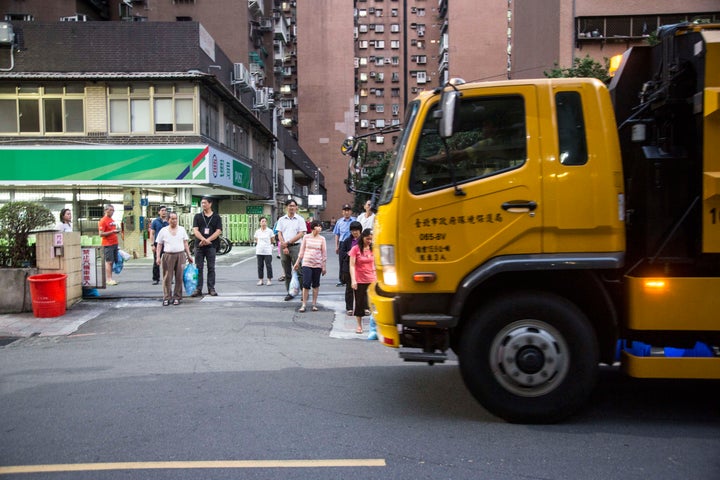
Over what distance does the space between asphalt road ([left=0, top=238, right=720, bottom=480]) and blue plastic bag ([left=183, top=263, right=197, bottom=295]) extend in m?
3.75

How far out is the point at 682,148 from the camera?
4762 mm

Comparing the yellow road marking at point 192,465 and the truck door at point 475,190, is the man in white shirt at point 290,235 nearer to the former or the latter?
the truck door at point 475,190

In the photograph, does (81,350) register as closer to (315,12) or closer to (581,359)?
(581,359)

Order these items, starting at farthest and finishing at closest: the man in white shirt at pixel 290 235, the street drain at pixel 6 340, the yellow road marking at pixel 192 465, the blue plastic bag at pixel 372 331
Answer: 1. the man in white shirt at pixel 290 235
2. the street drain at pixel 6 340
3. the blue plastic bag at pixel 372 331
4. the yellow road marking at pixel 192 465

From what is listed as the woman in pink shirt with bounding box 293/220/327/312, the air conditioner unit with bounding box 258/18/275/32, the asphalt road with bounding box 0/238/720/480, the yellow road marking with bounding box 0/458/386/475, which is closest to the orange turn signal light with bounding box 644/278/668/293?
the asphalt road with bounding box 0/238/720/480

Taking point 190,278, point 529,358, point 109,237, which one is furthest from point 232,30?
point 529,358

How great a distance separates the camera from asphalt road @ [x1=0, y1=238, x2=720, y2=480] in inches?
159

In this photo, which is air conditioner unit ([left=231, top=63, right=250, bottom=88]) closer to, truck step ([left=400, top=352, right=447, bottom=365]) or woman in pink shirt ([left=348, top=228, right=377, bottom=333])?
woman in pink shirt ([left=348, top=228, right=377, bottom=333])

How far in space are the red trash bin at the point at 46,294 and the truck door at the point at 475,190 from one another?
290 inches

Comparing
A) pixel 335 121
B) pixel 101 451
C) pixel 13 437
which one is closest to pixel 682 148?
pixel 101 451

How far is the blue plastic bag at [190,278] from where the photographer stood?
1184cm

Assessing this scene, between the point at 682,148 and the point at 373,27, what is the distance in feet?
321

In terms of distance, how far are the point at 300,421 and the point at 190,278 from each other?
24.6 feet

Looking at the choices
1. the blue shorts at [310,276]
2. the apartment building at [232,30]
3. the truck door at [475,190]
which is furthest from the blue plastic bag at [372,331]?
the apartment building at [232,30]
